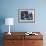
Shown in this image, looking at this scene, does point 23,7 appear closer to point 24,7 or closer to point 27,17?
point 24,7

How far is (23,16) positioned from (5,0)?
84 centimetres

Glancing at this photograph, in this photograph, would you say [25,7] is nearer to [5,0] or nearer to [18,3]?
[18,3]

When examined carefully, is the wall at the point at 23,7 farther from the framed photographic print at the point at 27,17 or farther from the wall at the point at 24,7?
the framed photographic print at the point at 27,17

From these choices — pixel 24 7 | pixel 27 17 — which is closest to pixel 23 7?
pixel 24 7

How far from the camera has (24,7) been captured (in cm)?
468

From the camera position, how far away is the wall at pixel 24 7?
15.3 ft

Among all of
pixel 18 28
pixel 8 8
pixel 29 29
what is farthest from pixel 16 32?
pixel 8 8

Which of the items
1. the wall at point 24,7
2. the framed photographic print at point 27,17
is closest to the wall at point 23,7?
the wall at point 24,7

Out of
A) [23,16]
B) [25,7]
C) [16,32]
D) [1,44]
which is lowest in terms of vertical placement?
[1,44]

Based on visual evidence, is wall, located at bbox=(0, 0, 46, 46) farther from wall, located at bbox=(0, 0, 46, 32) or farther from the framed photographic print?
the framed photographic print

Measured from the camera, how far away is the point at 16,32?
4648mm

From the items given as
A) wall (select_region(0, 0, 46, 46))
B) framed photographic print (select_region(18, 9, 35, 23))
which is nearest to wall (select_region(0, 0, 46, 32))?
wall (select_region(0, 0, 46, 46))

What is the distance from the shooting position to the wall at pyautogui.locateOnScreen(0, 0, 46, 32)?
184 inches

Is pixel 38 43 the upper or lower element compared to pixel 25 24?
lower
